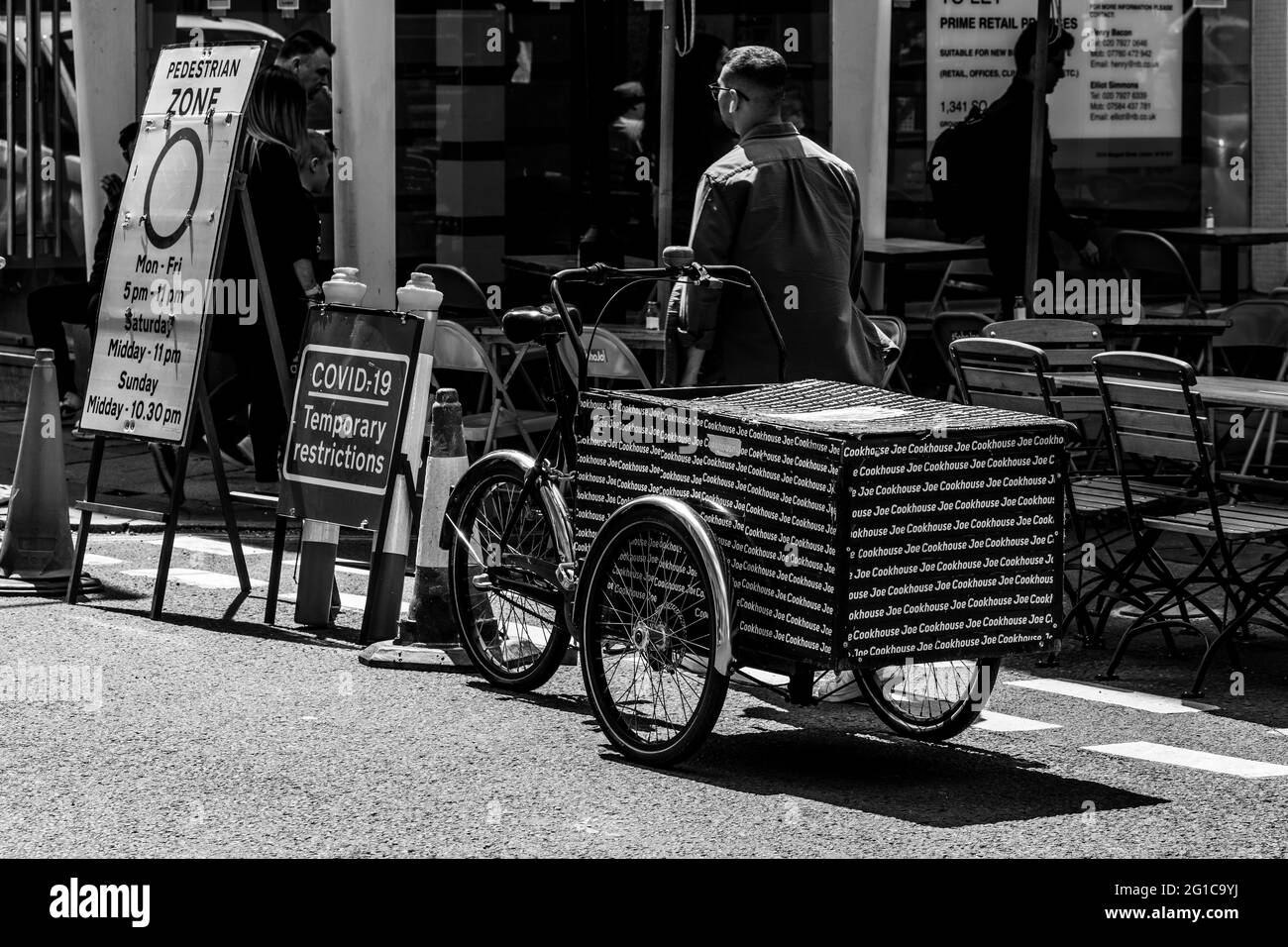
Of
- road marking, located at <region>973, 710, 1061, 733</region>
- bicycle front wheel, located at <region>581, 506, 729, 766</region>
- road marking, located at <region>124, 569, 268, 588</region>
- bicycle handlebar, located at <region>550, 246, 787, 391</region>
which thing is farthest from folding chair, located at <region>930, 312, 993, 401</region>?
bicycle front wheel, located at <region>581, 506, 729, 766</region>

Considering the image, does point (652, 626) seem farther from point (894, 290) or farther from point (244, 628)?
point (894, 290)

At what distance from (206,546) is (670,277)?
378cm

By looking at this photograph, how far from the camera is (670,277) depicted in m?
6.86

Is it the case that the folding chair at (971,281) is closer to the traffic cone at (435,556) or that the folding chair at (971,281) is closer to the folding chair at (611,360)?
the folding chair at (611,360)

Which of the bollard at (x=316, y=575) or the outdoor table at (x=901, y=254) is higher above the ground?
the outdoor table at (x=901, y=254)

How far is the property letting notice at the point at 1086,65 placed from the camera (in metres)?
13.0

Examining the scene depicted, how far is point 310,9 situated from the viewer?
1407 centimetres

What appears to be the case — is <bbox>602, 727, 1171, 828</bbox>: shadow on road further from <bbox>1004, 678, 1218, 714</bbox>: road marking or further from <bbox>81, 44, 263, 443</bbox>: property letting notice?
<bbox>81, 44, 263, 443</bbox>: property letting notice

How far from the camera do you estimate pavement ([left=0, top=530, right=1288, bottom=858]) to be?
548 centimetres

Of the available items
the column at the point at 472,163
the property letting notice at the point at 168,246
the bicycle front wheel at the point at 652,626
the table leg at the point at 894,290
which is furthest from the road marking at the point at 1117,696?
the column at the point at 472,163

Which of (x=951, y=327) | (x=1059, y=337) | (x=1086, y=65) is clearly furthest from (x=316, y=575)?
(x=1086, y=65)

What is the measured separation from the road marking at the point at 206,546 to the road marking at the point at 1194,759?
14.8 ft

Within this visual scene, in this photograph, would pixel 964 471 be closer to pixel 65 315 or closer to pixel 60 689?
pixel 60 689

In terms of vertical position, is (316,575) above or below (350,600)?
above
